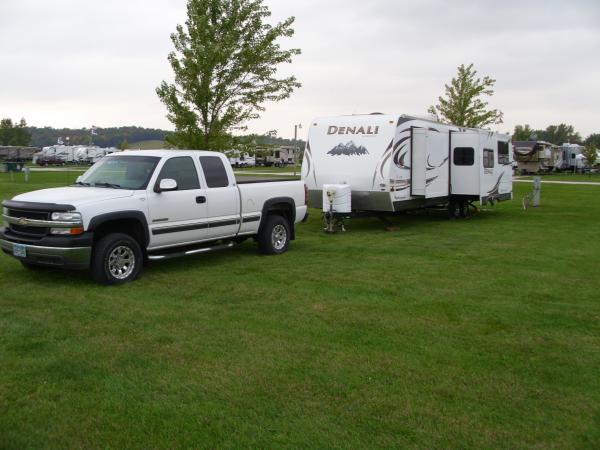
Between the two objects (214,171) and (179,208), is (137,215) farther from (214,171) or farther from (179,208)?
(214,171)

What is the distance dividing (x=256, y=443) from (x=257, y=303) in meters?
3.42

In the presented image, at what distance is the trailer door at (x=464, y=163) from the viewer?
637 inches

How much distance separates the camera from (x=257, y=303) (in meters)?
7.12

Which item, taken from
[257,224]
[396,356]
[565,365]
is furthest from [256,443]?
[257,224]

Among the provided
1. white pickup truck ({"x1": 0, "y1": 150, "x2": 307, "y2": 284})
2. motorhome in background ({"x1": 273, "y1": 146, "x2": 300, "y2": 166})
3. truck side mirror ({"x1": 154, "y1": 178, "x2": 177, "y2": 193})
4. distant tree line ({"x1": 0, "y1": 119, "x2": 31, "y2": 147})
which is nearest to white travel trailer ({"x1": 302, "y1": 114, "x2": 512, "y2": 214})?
white pickup truck ({"x1": 0, "y1": 150, "x2": 307, "y2": 284})

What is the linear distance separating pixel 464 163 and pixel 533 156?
3207 centimetres

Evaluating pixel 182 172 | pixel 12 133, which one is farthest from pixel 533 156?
pixel 12 133

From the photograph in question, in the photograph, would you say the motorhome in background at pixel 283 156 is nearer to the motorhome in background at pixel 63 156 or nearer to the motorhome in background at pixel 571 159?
the motorhome in background at pixel 63 156

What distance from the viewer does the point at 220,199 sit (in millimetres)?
9383

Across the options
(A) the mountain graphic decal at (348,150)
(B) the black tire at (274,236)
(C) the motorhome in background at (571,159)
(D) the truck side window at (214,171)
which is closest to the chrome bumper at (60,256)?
(D) the truck side window at (214,171)

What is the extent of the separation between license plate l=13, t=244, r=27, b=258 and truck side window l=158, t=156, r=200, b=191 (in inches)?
80.5

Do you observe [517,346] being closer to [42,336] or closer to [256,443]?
[256,443]

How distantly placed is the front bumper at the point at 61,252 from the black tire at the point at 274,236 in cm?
350

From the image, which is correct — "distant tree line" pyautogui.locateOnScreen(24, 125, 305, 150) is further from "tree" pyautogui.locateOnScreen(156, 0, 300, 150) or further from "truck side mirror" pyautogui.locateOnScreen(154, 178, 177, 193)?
"truck side mirror" pyautogui.locateOnScreen(154, 178, 177, 193)
